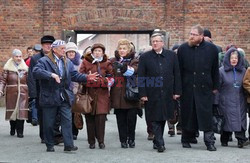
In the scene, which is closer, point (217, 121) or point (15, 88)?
point (217, 121)

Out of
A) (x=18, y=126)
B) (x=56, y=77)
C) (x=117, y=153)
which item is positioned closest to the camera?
(x=56, y=77)

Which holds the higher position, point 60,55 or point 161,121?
point 60,55

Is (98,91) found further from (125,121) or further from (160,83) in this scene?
(160,83)

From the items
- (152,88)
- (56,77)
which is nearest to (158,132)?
(152,88)

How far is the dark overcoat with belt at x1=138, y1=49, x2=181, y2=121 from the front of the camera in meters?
8.75

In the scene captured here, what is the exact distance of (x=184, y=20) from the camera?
60.6ft

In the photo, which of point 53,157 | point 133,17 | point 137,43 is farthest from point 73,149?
point 137,43

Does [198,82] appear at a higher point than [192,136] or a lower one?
higher

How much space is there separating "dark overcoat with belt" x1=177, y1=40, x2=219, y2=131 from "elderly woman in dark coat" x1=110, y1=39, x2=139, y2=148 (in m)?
0.82

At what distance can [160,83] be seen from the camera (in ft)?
28.8

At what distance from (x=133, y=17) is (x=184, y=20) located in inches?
66.3

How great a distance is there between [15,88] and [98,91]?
8.90 ft

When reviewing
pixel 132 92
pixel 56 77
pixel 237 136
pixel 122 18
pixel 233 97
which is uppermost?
pixel 122 18

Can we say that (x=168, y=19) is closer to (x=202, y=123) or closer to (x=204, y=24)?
(x=204, y=24)
